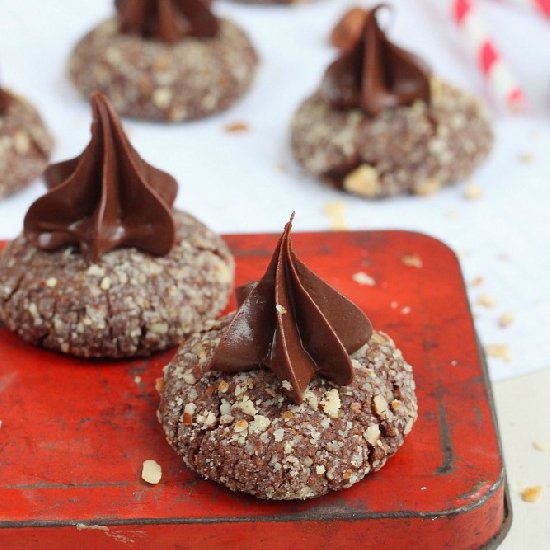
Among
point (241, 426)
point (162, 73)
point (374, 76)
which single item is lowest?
point (162, 73)

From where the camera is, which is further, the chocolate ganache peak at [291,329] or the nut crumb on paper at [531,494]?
the nut crumb on paper at [531,494]

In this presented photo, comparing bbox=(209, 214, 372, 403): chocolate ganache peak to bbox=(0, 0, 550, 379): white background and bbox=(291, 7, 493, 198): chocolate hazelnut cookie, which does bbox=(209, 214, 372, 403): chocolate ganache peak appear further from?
bbox=(291, 7, 493, 198): chocolate hazelnut cookie

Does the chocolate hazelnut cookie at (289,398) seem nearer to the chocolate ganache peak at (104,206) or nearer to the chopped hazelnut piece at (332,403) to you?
A: the chopped hazelnut piece at (332,403)

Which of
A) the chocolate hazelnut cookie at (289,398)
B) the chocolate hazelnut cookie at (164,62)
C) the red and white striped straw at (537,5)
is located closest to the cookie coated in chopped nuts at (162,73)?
the chocolate hazelnut cookie at (164,62)

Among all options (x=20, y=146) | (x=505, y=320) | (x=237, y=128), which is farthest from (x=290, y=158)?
(x=505, y=320)

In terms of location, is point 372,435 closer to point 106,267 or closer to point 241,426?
point 241,426

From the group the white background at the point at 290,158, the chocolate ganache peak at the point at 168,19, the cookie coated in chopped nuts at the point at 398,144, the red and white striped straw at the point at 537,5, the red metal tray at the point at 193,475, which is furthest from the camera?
the red and white striped straw at the point at 537,5

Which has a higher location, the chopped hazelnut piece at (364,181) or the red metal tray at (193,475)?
the red metal tray at (193,475)
